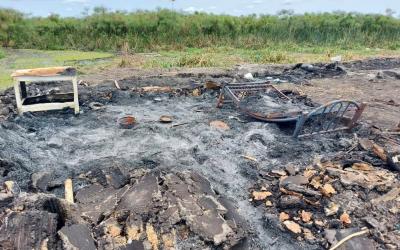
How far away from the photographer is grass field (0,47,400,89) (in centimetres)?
1215

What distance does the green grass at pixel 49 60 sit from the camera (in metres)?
12.3


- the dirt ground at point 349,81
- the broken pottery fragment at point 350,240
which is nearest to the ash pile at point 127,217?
the broken pottery fragment at point 350,240

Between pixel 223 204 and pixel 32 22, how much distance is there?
57.8ft

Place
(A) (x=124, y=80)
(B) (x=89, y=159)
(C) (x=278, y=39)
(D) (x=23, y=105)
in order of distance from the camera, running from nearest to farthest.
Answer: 1. (B) (x=89, y=159)
2. (D) (x=23, y=105)
3. (A) (x=124, y=80)
4. (C) (x=278, y=39)

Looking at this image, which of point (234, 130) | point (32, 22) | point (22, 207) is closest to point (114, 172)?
point (22, 207)

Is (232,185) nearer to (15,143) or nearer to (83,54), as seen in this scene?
(15,143)

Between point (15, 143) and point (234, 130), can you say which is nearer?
point (15, 143)

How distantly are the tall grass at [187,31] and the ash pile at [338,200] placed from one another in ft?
41.4

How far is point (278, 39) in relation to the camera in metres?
18.1

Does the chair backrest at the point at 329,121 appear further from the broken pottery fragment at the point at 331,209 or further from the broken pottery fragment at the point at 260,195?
the broken pottery fragment at the point at 331,209

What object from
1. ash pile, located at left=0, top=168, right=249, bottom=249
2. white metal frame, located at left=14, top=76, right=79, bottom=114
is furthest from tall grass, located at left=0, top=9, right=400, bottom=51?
ash pile, located at left=0, top=168, right=249, bottom=249

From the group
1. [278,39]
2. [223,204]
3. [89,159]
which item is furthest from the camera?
[278,39]

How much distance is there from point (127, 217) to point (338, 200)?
2.18m

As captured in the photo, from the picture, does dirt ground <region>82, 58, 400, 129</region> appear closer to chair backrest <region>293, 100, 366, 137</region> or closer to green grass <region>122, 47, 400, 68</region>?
chair backrest <region>293, 100, 366, 137</region>
